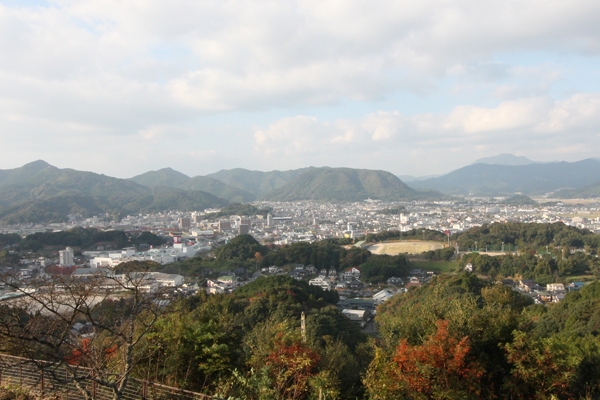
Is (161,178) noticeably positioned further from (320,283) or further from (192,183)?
(320,283)

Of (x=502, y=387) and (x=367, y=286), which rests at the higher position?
(x=502, y=387)

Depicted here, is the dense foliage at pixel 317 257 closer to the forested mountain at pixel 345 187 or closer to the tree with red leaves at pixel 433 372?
the tree with red leaves at pixel 433 372

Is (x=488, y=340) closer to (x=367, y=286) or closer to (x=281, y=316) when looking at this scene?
(x=281, y=316)

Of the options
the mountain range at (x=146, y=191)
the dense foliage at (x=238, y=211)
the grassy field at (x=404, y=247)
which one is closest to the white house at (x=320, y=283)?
the grassy field at (x=404, y=247)

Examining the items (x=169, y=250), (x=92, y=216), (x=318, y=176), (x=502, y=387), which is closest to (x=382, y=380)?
(x=502, y=387)

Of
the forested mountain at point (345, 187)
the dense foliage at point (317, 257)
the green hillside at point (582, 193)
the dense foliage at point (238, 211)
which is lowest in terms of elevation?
the dense foliage at point (317, 257)

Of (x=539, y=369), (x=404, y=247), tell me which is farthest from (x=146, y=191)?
(x=539, y=369)
